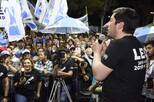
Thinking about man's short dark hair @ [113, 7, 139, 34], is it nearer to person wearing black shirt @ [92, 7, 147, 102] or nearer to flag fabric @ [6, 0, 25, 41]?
person wearing black shirt @ [92, 7, 147, 102]

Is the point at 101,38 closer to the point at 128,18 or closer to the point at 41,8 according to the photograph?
the point at 128,18

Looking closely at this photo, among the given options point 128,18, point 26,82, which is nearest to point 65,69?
point 26,82

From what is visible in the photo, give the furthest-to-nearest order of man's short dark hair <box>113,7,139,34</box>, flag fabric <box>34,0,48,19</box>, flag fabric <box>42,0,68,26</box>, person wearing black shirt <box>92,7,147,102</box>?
flag fabric <box>34,0,48,19</box>, flag fabric <box>42,0,68,26</box>, man's short dark hair <box>113,7,139,34</box>, person wearing black shirt <box>92,7,147,102</box>

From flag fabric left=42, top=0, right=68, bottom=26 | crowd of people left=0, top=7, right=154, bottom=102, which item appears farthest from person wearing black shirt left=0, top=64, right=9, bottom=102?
flag fabric left=42, top=0, right=68, bottom=26

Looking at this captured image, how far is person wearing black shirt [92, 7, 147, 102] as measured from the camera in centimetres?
498

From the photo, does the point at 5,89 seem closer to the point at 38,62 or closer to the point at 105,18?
the point at 38,62

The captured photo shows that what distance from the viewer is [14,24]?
15.5 m

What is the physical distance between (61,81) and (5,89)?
2.29m

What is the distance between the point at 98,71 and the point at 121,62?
0.25 m

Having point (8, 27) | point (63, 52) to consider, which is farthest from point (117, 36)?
point (8, 27)

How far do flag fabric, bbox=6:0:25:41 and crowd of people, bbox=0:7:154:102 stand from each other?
0.93 metres

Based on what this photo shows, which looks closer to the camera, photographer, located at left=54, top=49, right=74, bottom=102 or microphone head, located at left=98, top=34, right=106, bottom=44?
microphone head, located at left=98, top=34, right=106, bottom=44

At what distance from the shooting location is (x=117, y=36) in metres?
5.17

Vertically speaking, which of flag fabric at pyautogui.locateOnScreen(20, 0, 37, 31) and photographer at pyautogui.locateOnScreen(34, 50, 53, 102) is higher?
flag fabric at pyautogui.locateOnScreen(20, 0, 37, 31)
